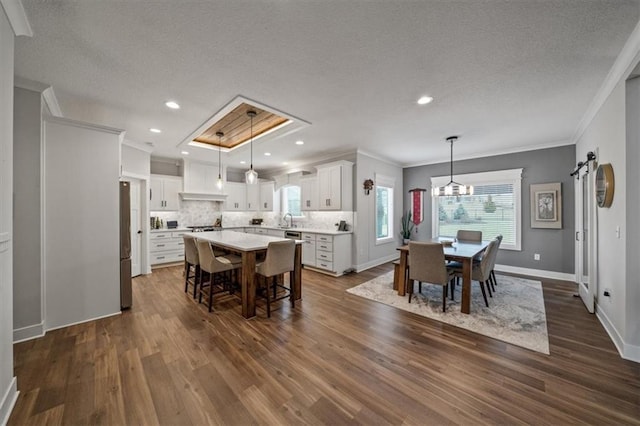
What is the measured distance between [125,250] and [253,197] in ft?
14.0

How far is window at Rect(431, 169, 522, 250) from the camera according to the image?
16.4 ft

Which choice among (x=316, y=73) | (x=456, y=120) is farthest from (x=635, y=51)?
(x=316, y=73)

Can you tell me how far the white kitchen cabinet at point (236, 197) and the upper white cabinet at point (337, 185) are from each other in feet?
9.32

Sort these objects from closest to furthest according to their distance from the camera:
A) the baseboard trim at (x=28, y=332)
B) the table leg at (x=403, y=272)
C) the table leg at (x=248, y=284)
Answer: the baseboard trim at (x=28, y=332) < the table leg at (x=248, y=284) < the table leg at (x=403, y=272)

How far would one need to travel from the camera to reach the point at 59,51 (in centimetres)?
200

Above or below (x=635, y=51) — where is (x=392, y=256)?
below

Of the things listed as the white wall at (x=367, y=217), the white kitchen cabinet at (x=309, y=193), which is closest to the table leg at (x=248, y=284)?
the white wall at (x=367, y=217)

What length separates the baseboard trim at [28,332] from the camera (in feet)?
7.76

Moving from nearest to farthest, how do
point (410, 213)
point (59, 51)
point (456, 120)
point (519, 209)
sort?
point (59, 51), point (456, 120), point (519, 209), point (410, 213)

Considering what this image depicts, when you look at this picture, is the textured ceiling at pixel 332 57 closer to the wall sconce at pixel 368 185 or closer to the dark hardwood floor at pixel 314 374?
the wall sconce at pixel 368 185

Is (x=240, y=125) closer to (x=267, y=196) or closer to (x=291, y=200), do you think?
(x=291, y=200)

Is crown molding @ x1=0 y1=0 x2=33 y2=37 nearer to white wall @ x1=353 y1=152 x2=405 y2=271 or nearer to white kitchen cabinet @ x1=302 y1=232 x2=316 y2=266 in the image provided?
white kitchen cabinet @ x1=302 y1=232 x2=316 y2=266

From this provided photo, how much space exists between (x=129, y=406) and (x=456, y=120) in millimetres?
4559

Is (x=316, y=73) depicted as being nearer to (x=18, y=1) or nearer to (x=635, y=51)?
(x=18, y=1)
